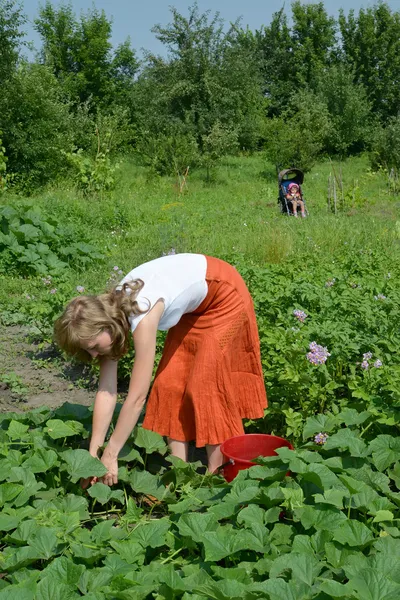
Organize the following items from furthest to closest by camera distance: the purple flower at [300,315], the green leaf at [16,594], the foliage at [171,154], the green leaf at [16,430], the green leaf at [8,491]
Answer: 1. the foliage at [171,154]
2. the purple flower at [300,315]
3. the green leaf at [16,430]
4. the green leaf at [8,491]
5. the green leaf at [16,594]

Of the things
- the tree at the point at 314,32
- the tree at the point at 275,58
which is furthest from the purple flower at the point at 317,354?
the tree at the point at 314,32

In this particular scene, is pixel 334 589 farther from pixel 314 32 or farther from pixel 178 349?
pixel 314 32

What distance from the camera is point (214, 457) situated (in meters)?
3.59

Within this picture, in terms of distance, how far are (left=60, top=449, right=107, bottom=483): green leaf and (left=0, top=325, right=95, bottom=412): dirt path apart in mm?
1761

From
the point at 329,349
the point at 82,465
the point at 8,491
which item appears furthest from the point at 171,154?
the point at 8,491

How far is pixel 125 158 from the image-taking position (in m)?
25.5

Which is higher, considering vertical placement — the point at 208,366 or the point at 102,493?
the point at 208,366

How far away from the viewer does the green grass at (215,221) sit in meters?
8.25

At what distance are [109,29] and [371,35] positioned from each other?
42.7ft

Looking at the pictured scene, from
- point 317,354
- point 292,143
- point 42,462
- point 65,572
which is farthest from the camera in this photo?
point 292,143

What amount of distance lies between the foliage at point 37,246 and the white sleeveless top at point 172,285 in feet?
15.3

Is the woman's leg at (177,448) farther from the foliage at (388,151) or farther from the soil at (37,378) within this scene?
the foliage at (388,151)

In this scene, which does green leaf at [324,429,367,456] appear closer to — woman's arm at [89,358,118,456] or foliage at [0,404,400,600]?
foliage at [0,404,400,600]

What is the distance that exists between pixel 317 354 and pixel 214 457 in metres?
0.82
